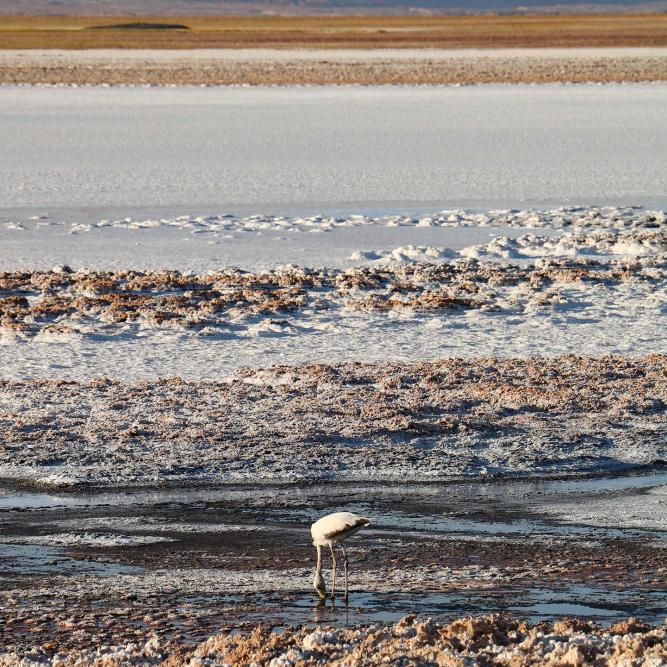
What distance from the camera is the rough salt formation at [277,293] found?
993 cm

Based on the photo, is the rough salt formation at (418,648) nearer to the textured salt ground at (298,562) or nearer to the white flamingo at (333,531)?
the textured salt ground at (298,562)

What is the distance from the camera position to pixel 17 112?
27.5 meters

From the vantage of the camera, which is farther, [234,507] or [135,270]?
[135,270]

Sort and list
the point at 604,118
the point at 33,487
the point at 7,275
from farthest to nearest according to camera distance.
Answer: the point at 604,118, the point at 7,275, the point at 33,487

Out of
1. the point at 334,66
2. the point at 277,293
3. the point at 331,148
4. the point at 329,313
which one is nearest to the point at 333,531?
the point at 329,313

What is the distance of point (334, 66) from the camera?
42.6 metres

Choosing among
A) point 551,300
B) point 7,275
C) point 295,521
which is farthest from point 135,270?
point 295,521

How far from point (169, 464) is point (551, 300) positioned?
5048 millimetres

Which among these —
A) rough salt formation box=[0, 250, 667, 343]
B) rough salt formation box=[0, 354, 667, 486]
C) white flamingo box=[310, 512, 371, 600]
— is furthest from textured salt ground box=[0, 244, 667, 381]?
white flamingo box=[310, 512, 371, 600]

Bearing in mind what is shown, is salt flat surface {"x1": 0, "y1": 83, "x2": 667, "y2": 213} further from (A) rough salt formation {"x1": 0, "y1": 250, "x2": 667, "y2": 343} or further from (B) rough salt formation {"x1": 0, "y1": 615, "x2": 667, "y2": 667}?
(B) rough salt formation {"x1": 0, "y1": 615, "x2": 667, "y2": 667}

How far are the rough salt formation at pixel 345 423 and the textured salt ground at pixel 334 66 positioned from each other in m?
28.3

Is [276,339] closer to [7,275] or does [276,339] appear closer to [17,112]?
[7,275]

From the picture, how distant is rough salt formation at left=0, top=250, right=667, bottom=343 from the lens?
9930 mm

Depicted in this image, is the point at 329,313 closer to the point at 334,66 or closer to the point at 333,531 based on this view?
the point at 333,531
